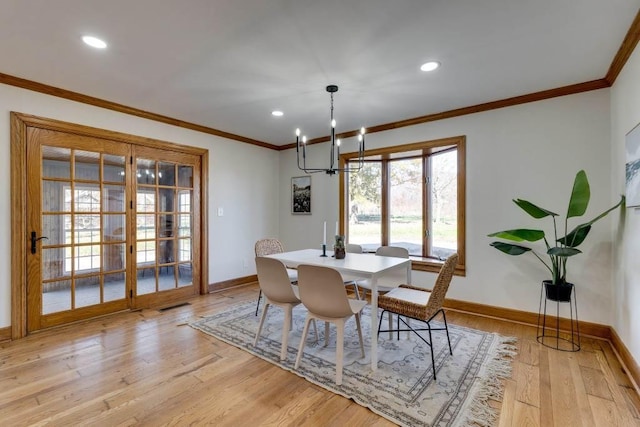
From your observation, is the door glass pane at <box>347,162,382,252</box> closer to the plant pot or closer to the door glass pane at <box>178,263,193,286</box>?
the plant pot

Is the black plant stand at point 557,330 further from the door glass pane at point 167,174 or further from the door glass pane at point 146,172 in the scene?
the door glass pane at point 146,172

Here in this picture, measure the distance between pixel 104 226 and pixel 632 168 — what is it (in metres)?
4.97

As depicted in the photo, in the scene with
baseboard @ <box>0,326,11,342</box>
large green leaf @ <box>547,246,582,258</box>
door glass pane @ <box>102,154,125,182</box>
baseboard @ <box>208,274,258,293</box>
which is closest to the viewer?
large green leaf @ <box>547,246,582,258</box>

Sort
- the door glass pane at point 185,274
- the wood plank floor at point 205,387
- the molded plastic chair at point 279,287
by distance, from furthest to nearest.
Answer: the door glass pane at point 185,274, the molded plastic chair at point 279,287, the wood plank floor at point 205,387

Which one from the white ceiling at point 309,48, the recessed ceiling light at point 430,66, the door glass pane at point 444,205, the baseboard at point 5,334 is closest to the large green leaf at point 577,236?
the door glass pane at point 444,205

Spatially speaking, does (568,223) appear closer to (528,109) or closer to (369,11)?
(528,109)

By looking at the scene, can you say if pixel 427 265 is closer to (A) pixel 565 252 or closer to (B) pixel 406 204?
(B) pixel 406 204

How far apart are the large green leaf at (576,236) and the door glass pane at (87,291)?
4851mm

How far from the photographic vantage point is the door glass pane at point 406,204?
→ 4.35 meters

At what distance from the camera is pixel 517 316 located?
131 inches

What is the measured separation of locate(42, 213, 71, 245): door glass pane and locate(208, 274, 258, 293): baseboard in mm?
1915

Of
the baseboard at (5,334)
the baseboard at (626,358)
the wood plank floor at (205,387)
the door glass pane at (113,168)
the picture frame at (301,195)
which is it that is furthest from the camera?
the picture frame at (301,195)

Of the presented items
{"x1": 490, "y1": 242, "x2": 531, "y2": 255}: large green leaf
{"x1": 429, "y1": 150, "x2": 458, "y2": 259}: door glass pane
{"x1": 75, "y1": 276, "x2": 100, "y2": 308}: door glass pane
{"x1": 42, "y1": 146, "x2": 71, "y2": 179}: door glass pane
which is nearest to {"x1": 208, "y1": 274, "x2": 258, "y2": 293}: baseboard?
{"x1": 75, "y1": 276, "x2": 100, "y2": 308}: door glass pane

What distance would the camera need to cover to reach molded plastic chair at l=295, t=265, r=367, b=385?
2115 mm
